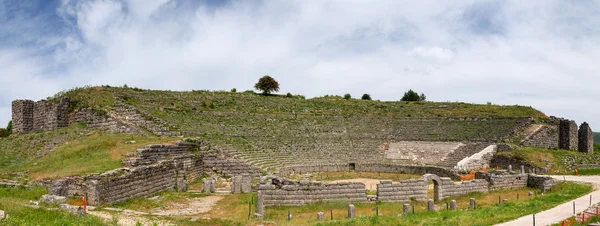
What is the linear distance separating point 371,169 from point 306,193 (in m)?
17.8

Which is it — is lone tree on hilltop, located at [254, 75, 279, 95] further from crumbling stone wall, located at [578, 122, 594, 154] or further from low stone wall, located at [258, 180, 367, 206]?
low stone wall, located at [258, 180, 367, 206]

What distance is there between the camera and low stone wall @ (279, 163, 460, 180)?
31.9 meters

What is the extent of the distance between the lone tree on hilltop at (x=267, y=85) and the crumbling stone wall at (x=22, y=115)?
101ft

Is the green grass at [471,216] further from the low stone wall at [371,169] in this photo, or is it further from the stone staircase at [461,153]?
the stone staircase at [461,153]

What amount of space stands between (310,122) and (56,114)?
2415cm

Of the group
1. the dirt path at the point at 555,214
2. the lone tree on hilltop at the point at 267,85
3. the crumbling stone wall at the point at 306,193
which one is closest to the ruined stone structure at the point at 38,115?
the crumbling stone wall at the point at 306,193

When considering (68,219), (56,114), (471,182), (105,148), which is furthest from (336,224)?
(56,114)

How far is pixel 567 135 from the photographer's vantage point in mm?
42188

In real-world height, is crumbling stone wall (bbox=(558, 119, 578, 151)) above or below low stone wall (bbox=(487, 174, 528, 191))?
above

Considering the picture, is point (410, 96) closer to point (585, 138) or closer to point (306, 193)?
point (585, 138)

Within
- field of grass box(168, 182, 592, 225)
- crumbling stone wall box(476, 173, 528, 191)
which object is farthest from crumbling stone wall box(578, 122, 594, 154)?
field of grass box(168, 182, 592, 225)

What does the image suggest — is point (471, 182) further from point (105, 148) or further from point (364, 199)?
point (105, 148)

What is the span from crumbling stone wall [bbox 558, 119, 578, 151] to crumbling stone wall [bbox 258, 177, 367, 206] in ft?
Answer: 105

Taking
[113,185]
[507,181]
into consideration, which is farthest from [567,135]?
[113,185]
